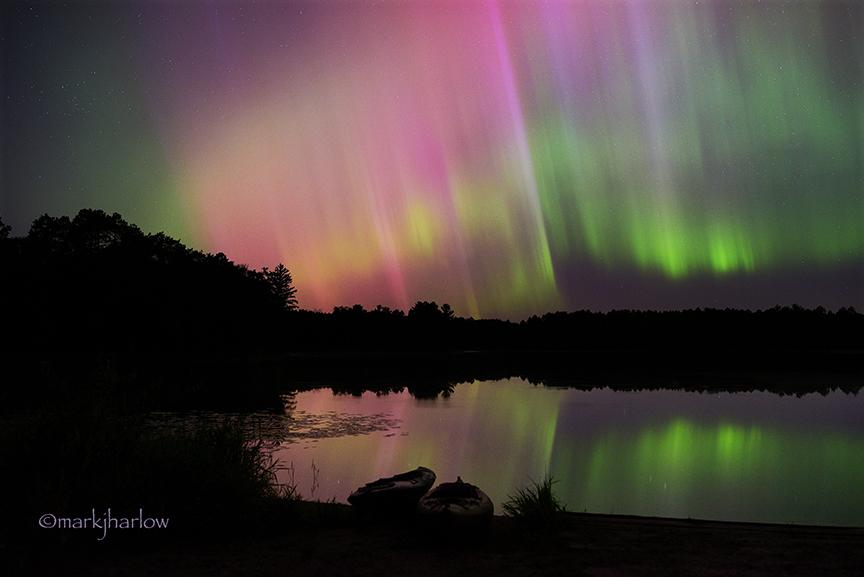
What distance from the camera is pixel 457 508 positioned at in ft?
27.0

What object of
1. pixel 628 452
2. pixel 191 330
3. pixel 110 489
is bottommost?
pixel 628 452

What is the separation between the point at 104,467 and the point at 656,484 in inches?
475

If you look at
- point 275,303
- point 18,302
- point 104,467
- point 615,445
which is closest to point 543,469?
point 615,445

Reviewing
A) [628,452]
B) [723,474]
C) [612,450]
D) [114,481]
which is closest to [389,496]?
[114,481]

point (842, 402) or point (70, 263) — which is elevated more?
point (70, 263)

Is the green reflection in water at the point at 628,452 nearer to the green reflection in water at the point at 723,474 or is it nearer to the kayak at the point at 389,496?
the green reflection in water at the point at 723,474

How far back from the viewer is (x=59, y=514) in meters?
7.82

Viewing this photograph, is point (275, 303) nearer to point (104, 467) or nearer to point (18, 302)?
point (18, 302)

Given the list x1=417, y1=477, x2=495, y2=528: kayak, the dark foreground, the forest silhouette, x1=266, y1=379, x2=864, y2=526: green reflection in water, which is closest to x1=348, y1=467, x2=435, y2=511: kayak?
the dark foreground

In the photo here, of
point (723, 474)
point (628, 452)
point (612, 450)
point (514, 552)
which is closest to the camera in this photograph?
point (514, 552)

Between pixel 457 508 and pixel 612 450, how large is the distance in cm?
1147

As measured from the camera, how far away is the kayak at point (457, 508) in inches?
318

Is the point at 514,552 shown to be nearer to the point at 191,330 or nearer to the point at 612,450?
the point at 612,450

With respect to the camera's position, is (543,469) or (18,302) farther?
(18,302)
